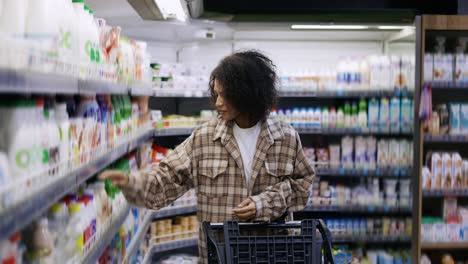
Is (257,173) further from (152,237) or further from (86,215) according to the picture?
(152,237)

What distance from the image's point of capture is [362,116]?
512cm

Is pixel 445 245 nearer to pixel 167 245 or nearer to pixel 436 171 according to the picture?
pixel 436 171

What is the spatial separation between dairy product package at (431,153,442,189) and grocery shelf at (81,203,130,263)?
2.70 meters

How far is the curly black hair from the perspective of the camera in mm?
2590

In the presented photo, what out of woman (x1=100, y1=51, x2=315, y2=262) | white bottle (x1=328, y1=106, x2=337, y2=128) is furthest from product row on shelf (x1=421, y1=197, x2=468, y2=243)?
woman (x1=100, y1=51, x2=315, y2=262)

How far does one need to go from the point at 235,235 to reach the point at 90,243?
581 millimetres

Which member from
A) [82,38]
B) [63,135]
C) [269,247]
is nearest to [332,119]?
[269,247]

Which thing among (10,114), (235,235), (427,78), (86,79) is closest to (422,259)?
(427,78)

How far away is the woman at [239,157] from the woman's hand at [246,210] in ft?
0.18

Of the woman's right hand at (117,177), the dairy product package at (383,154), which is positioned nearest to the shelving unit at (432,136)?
the dairy product package at (383,154)

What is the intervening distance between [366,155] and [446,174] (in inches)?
35.9

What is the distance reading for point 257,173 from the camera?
8.61 feet

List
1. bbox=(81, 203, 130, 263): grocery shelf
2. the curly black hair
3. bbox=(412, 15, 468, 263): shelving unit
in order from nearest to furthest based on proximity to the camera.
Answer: bbox=(81, 203, 130, 263): grocery shelf, the curly black hair, bbox=(412, 15, 468, 263): shelving unit

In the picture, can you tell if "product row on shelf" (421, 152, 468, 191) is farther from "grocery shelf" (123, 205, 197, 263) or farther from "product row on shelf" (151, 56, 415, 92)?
"grocery shelf" (123, 205, 197, 263)
